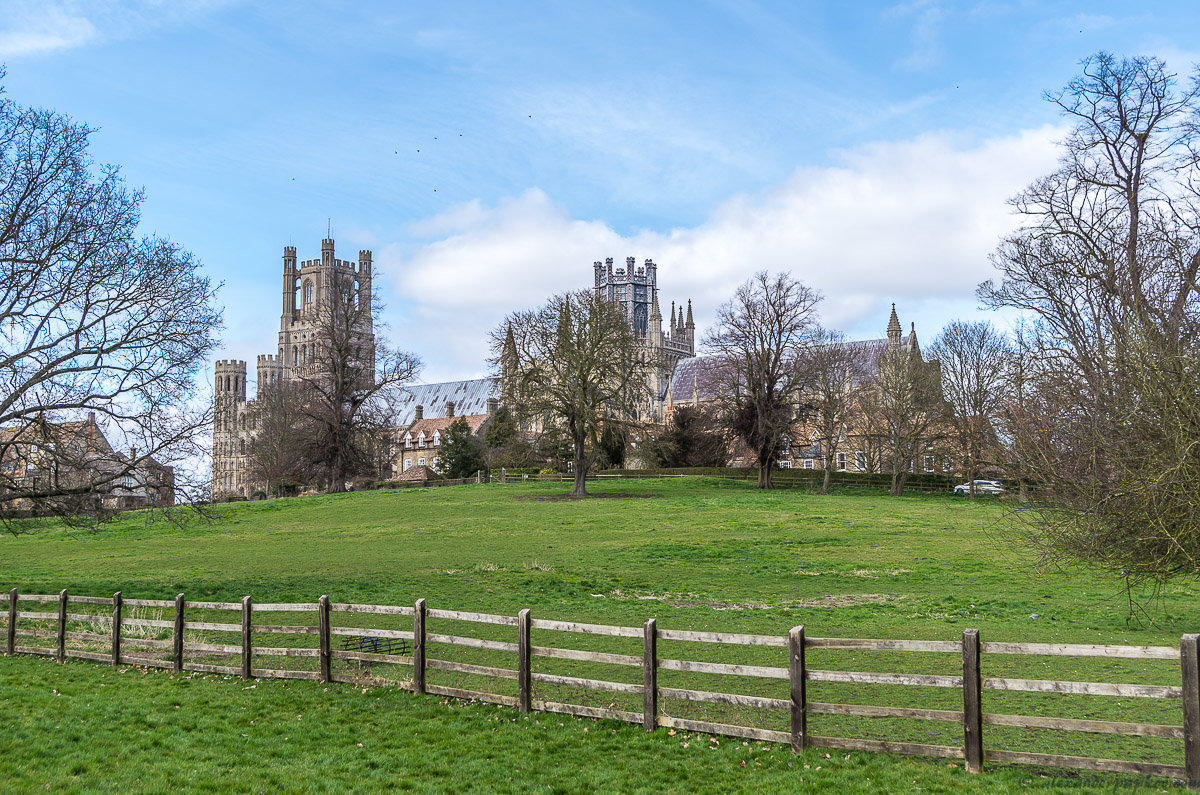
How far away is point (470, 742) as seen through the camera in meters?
10.5

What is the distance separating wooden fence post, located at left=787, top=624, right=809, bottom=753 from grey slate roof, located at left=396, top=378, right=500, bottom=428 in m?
123

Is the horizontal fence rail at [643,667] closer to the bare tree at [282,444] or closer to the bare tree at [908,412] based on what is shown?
the bare tree at [282,444]

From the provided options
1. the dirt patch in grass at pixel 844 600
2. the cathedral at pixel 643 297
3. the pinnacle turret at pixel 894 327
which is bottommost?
the dirt patch in grass at pixel 844 600

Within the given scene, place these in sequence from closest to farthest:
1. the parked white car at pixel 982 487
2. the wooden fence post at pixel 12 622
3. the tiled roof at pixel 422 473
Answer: the wooden fence post at pixel 12 622, the parked white car at pixel 982 487, the tiled roof at pixel 422 473

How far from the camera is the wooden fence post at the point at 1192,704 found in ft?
25.8

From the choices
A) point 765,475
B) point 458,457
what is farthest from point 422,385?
point 765,475

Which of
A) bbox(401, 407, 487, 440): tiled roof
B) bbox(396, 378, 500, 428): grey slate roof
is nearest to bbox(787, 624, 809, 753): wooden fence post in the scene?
bbox(401, 407, 487, 440): tiled roof

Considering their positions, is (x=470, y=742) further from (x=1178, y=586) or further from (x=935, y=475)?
(x=935, y=475)

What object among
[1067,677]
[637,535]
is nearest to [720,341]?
[637,535]

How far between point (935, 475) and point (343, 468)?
132 ft

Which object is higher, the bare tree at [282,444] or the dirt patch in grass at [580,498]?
the bare tree at [282,444]

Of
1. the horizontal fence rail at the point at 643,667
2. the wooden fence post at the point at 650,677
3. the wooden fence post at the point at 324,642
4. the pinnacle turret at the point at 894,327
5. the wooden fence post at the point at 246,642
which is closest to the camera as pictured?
the horizontal fence rail at the point at 643,667

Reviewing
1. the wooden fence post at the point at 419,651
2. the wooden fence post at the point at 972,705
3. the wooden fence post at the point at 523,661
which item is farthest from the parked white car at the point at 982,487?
the wooden fence post at the point at 972,705

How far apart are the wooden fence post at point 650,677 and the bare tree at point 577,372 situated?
3771 centimetres
